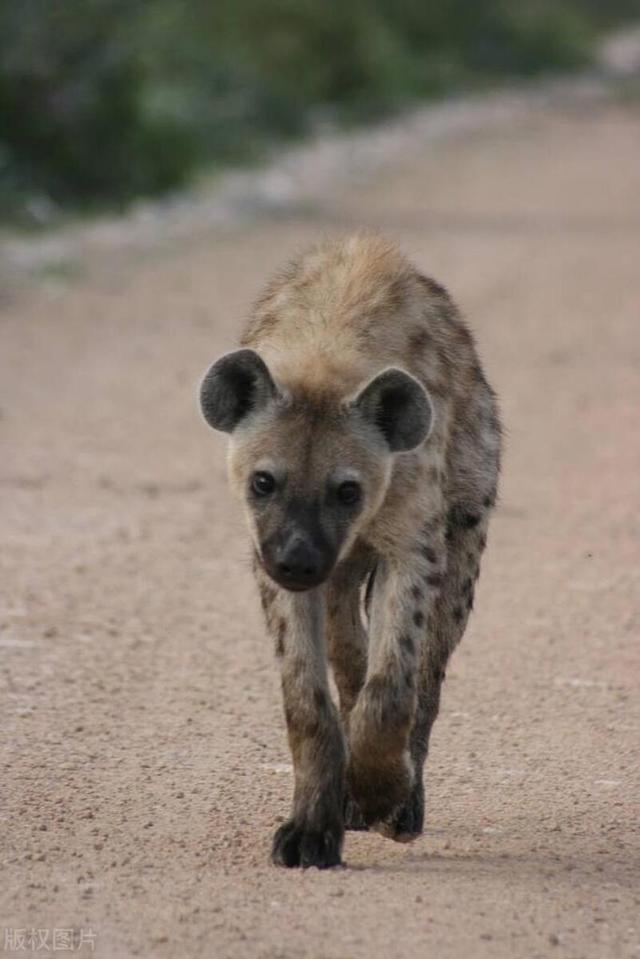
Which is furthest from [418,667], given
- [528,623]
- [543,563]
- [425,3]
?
[425,3]

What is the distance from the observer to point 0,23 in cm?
1314

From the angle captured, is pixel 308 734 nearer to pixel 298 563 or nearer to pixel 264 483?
pixel 298 563

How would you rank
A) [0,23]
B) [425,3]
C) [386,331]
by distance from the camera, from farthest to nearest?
1. [425,3]
2. [0,23]
3. [386,331]

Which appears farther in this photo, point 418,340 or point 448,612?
point 448,612

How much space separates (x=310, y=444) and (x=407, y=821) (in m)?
0.67

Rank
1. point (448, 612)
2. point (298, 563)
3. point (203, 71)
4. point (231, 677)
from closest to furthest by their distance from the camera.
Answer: point (298, 563) → point (448, 612) → point (231, 677) → point (203, 71)

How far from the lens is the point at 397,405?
12.7 feet

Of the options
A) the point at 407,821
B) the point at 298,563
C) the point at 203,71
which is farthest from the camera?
the point at 203,71

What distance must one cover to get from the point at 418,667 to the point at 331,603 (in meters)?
0.41

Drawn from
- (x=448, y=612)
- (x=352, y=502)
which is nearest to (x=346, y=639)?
(x=448, y=612)

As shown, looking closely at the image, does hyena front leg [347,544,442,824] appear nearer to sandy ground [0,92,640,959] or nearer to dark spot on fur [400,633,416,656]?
dark spot on fur [400,633,416,656]

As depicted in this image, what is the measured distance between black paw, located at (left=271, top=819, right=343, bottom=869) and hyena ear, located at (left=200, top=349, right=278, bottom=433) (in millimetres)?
727

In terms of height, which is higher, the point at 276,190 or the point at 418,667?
the point at 418,667

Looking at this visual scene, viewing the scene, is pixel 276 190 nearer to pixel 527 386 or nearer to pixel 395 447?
pixel 527 386
